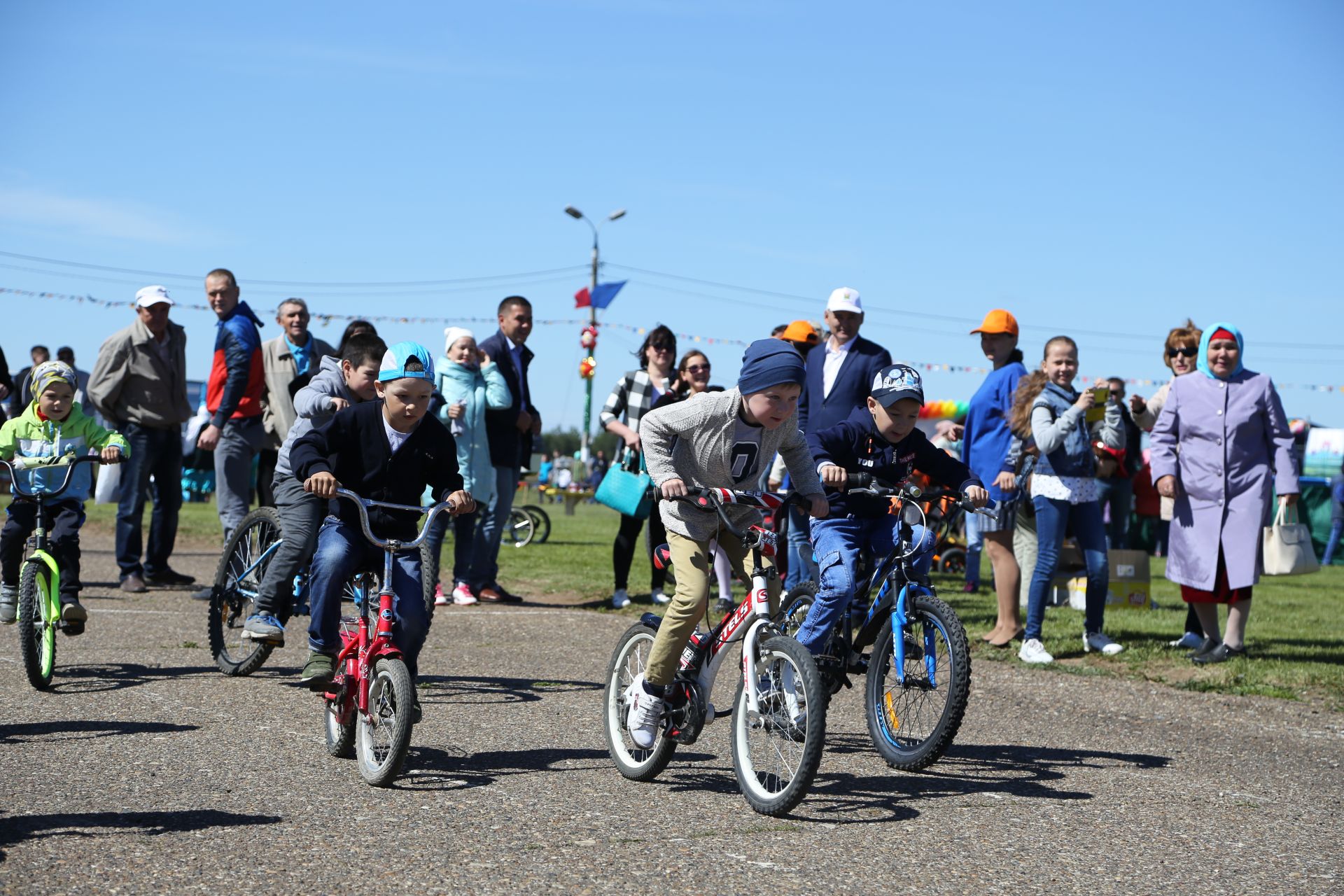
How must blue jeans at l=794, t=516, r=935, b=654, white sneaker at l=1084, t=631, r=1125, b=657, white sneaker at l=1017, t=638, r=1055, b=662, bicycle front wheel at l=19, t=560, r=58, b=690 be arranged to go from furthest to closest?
1. white sneaker at l=1084, t=631, r=1125, b=657
2. white sneaker at l=1017, t=638, r=1055, b=662
3. bicycle front wheel at l=19, t=560, r=58, b=690
4. blue jeans at l=794, t=516, r=935, b=654

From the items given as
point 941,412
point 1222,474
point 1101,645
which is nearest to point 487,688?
point 1101,645

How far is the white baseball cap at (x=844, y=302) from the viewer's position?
934 cm

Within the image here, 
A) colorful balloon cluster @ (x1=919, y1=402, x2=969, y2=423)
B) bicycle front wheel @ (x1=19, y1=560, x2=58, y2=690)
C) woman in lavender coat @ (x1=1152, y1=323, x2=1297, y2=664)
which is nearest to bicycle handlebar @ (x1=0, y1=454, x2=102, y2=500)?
bicycle front wheel @ (x1=19, y1=560, x2=58, y2=690)

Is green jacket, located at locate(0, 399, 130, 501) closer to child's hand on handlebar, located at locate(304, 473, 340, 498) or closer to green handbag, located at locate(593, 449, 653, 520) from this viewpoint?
child's hand on handlebar, located at locate(304, 473, 340, 498)

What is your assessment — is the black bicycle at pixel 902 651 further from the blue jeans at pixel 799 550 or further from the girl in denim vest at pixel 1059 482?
the girl in denim vest at pixel 1059 482

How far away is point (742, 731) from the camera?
17.2ft

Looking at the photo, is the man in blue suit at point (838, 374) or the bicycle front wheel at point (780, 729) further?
the man in blue suit at point (838, 374)

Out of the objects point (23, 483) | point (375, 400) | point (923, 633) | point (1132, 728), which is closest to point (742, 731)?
point (923, 633)

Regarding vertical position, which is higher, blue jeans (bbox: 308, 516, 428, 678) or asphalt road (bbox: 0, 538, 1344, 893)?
blue jeans (bbox: 308, 516, 428, 678)

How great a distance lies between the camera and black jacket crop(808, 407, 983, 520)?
254 inches

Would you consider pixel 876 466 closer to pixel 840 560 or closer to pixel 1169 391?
pixel 840 560

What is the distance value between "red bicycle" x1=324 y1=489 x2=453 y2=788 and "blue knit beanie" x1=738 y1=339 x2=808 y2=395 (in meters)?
1.29

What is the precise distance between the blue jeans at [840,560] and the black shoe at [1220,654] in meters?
3.88

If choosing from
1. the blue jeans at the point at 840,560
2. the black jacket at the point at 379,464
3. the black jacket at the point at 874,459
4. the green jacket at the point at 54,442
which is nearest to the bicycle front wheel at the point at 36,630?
the green jacket at the point at 54,442
